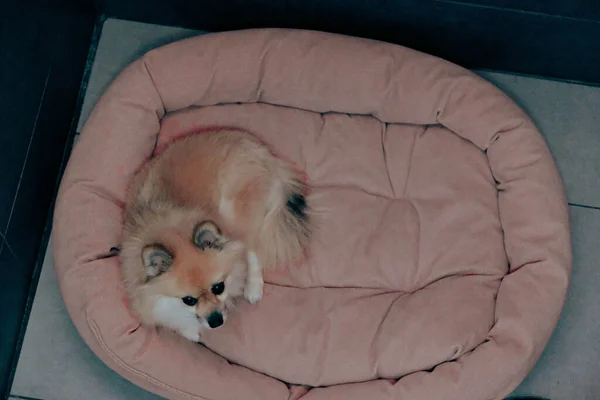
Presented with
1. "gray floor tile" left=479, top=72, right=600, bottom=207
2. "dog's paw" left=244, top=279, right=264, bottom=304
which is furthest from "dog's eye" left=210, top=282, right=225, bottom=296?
"gray floor tile" left=479, top=72, right=600, bottom=207

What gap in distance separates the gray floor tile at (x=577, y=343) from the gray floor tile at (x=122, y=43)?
6.53ft

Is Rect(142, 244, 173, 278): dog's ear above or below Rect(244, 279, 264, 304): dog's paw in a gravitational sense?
Result: above

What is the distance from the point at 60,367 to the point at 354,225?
1.29 meters

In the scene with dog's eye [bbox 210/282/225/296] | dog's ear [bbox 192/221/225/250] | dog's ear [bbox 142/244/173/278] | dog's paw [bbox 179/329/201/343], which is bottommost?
dog's paw [bbox 179/329/201/343]

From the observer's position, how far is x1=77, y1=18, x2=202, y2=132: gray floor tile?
3.04 m

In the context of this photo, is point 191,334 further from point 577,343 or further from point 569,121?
point 569,121

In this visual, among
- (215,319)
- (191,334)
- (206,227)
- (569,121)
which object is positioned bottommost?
(191,334)

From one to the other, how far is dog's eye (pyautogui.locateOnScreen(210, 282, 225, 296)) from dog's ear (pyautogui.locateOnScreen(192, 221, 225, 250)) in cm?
13

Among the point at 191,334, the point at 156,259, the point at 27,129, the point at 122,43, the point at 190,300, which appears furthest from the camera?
the point at 122,43

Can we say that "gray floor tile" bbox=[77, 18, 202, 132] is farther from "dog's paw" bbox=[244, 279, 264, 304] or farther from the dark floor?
"dog's paw" bbox=[244, 279, 264, 304]

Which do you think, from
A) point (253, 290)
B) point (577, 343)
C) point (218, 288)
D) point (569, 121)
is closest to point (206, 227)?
point (218, 288)

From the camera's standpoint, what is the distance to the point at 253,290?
247cm

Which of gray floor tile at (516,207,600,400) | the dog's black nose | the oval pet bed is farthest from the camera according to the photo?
gray floor tile at (516,207,600,400)

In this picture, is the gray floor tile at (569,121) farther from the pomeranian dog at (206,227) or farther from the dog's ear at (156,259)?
the dog's ear at (156,259)
